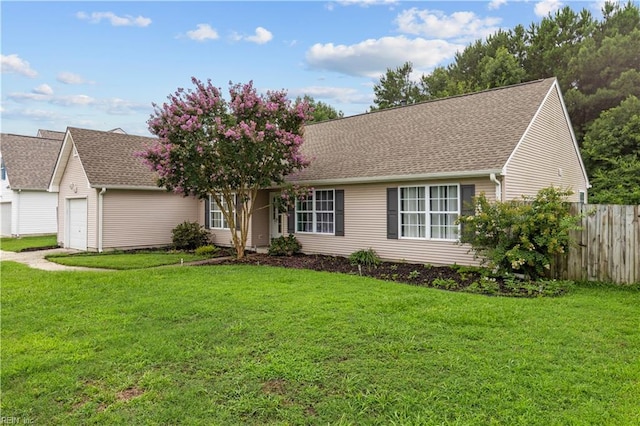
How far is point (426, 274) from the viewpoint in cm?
983

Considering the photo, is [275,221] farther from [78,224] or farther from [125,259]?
[78,224]

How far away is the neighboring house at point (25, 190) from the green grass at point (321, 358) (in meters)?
19.0

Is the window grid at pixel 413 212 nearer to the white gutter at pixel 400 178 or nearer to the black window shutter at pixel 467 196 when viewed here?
the white gutter at pixel 400 178

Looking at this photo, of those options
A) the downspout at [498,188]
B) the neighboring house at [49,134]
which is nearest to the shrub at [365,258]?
the downspout at [498,188]

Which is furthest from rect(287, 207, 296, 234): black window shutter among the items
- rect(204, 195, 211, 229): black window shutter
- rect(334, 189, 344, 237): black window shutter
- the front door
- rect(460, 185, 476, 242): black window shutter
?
rect(460, 185, 476, 242): black window shutter

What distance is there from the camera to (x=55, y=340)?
5207 millimetres

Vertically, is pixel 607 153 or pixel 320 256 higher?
pixel 607 153

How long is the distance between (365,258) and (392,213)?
1.51m

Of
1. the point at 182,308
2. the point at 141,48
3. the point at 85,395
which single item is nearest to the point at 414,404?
the point at 85,395

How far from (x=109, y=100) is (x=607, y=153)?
24.0m

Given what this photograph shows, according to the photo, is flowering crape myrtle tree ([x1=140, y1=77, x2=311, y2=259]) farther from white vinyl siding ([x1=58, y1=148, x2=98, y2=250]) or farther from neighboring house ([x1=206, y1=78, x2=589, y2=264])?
white vinyl siding ([x1=58, y1=148, x2=98, y2=250])

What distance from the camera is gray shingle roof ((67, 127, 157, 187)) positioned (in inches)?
618

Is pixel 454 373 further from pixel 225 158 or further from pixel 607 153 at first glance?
pixel 607 153

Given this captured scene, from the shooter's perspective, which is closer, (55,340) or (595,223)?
(55,340)
